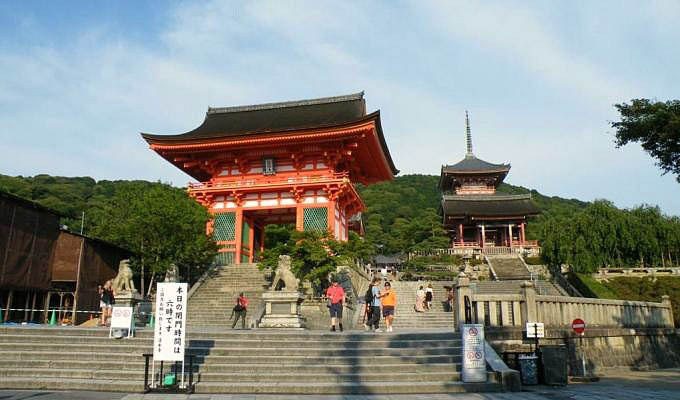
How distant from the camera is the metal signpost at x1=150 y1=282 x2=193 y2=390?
8984 mm

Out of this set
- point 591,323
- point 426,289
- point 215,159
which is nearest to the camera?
point 591,323

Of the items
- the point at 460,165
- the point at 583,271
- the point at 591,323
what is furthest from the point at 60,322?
the point at 460,165

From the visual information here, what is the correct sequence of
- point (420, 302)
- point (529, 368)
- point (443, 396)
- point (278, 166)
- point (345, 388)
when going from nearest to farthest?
point (443, 396) → point (345, 388) → point (529, 368) → point (420, 302) → point (278, 166)

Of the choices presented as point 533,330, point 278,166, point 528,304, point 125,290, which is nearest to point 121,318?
point 125,290

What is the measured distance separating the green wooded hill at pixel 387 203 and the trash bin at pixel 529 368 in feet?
59.7

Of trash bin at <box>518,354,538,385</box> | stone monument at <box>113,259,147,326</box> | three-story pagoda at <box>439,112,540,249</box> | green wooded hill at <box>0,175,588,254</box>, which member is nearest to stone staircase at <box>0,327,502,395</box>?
trash bin at <box>518,354,538,385</box>

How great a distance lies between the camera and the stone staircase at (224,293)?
20806 millimetres

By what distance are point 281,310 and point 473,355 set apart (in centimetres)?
810

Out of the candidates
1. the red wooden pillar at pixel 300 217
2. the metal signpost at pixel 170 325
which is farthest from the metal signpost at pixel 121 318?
the red wooden pillar at pixel 300 217

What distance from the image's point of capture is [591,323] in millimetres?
15438

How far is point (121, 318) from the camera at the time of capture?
1198cm

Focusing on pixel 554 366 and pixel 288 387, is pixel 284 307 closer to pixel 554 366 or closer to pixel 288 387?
pixel 288 387

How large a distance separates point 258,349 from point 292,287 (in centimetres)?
550

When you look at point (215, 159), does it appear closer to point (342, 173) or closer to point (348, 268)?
point (342, 173)
